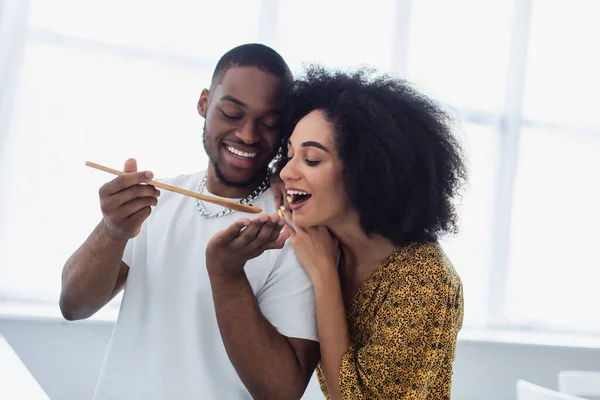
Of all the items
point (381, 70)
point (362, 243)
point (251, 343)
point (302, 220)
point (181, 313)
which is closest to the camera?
point (251, 343)

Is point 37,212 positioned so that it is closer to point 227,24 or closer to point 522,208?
point 227,24

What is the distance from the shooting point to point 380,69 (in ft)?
10.4

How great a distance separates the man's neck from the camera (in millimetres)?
1326

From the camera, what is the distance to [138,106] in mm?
2734

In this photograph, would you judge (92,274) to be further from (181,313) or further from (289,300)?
(289,300)

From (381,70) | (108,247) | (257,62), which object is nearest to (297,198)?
(257,62)

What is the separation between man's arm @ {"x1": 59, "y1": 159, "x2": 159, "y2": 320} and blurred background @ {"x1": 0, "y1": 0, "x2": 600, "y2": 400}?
1161 mm

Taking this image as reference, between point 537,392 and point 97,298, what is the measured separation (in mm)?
1088

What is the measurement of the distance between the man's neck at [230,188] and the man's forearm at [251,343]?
240mm

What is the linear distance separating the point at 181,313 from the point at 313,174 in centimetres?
38

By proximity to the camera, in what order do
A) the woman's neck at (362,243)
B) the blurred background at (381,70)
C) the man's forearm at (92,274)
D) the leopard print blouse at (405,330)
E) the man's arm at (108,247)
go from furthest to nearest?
the blurred background at (381,70) < the woman's neck at (362,243) < the leopard print blouse at (405,330) < the man's forearm at (92,274) < the man's arm at (108,247)

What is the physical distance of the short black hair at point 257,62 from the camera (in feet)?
4.25

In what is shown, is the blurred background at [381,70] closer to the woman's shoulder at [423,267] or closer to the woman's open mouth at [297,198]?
the woman's shoulder at [423,267]

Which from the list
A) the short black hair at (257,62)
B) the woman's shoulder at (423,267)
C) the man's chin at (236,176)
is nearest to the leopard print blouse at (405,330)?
the woman's shoulder at (423,267)
